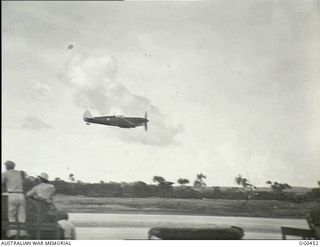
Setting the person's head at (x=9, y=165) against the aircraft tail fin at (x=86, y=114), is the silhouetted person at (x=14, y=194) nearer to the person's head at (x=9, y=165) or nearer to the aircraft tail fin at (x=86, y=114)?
the person's head at (x=9, y=165)

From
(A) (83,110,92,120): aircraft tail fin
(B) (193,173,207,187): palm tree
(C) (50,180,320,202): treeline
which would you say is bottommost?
(C) (50,180,320,202): treeline

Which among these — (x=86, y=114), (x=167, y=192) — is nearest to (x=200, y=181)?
(x=167, y=192)

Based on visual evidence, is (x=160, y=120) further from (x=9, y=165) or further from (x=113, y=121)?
(x=9, y=165)

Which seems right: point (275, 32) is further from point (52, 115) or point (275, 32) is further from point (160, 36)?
point (52, 115)

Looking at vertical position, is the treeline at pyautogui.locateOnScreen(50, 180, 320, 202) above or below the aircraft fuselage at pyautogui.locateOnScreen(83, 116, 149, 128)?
below

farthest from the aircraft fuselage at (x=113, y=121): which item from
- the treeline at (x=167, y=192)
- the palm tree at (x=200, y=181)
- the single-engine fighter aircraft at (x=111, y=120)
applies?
the palm tree at (x=200, y=181)

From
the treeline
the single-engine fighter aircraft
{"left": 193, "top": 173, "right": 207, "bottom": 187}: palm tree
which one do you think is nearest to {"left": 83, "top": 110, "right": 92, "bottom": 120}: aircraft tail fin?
the single-engine fighter aircraft

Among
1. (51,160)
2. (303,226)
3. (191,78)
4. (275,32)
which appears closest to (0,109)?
(51,160)

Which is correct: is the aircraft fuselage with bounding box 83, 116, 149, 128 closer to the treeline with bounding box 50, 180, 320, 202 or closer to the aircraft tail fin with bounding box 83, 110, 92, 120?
the aircraft tail fin with bounding box 83, 110, 92, 120
